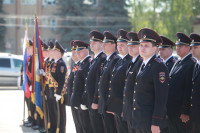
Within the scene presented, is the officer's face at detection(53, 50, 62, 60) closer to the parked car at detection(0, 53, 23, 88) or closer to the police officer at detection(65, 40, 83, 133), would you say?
the police officer at detection(65, 40, 83, 133)

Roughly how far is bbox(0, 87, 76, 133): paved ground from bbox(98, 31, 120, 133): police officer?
318 centimetres

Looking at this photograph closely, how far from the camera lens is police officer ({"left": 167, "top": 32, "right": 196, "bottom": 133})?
6.14 metres

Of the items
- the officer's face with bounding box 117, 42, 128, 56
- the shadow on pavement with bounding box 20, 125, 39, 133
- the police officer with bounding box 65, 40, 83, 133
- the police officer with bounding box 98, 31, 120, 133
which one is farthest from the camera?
the shadow on pavement with bounding box 20, 125, 39, 133

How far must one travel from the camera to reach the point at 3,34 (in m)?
Result: 42.4

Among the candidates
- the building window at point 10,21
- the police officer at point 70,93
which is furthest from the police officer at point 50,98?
the building window at point 10,21

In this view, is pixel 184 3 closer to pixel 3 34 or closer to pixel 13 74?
pixel 13 74

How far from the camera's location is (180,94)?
6.23 m

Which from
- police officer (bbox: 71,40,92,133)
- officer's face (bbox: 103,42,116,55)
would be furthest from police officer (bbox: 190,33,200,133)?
police officer (bbox: 71,40,92,133)

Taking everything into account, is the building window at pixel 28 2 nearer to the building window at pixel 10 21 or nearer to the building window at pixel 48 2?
the building window at pixel 48 2

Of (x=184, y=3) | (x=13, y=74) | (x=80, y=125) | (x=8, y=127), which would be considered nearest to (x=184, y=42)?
(x=80, y=125)

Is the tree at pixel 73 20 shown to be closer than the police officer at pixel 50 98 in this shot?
No

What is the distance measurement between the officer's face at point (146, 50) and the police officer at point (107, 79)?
1292 mm

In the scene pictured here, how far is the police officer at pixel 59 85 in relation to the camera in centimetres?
843

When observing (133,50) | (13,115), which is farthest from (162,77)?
(13,115)
